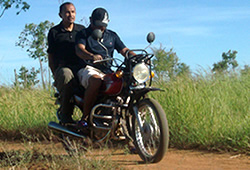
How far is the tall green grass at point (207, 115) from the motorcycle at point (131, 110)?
899 mm

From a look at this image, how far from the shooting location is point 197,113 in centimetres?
557

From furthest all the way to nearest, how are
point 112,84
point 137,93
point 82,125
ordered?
point 82,125
point 112,84
point 137,93

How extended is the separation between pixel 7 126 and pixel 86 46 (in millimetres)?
3434

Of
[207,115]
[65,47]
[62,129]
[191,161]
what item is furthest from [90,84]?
[207,115]

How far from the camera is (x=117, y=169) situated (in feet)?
13.3

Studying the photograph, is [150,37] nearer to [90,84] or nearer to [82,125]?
[90,84]

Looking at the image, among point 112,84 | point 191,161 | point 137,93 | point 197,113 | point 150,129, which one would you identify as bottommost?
point 191,161

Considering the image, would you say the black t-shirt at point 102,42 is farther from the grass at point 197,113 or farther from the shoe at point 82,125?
the grass at point 197,113

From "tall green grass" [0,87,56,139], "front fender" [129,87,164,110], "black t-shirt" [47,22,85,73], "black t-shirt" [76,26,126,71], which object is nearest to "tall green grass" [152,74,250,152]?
"front fender" [129,87,164,110]

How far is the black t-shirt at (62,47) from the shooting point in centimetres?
588

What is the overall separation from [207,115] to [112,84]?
5.34 feet

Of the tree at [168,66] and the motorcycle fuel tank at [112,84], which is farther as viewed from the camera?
the tree at [168,66]

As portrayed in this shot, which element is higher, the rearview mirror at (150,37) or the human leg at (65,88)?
the rearview mirror at (150,37)

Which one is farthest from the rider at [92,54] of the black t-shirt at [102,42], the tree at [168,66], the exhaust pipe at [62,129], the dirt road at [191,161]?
the tree at [168,66]
